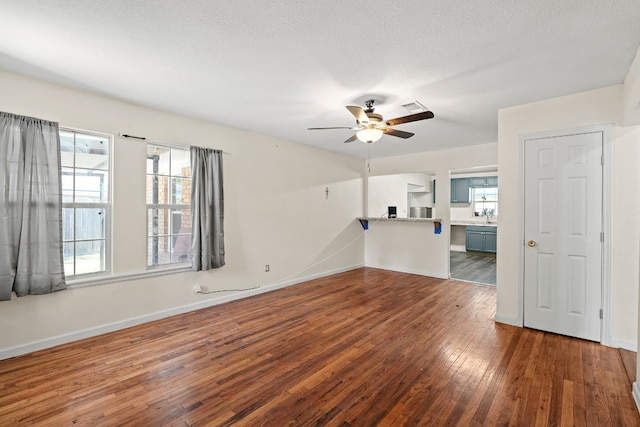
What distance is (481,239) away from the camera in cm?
812

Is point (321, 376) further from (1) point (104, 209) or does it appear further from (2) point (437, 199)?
(2) point (437, 199)

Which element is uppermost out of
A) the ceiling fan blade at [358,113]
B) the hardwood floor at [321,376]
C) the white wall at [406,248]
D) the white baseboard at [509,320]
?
the ceiling fan blade at [358,113]

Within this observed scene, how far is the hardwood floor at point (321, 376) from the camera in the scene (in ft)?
6.20

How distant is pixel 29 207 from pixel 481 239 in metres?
9.17

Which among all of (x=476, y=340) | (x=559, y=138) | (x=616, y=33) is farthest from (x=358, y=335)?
(x=616, y=33)

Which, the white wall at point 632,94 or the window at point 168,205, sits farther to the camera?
the window at point 168,205

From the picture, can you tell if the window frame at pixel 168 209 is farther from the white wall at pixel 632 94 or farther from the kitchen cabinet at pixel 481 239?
the kitchen cabinet at pixel 481 239

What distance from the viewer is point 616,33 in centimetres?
203

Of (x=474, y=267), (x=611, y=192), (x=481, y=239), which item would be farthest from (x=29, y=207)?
(x=481, y=239)

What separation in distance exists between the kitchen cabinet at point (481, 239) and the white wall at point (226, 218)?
406 centimetres

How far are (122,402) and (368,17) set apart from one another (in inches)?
124

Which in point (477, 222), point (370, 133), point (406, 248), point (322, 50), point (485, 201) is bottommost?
point (406, 248)

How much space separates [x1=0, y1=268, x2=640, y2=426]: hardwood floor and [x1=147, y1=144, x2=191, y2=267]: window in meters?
0.87

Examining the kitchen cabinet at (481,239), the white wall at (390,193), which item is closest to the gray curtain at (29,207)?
the white wall at (390,193)
